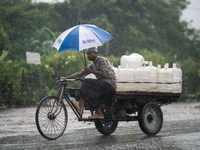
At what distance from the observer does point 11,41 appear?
38.3m

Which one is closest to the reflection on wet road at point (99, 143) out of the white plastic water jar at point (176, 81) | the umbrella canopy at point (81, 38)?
the white plastic water jar at point (176, 81)

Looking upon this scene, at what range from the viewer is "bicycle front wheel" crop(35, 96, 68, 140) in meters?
6.63

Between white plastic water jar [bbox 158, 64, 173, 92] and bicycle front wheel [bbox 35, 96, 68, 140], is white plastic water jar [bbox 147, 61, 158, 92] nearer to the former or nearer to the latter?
white plastic water jar [bbox 158, 64, 173, 92]

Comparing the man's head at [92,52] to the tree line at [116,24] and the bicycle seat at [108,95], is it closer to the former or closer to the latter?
the bicycle seat at [108,95]

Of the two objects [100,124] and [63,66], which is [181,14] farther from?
[100,124]

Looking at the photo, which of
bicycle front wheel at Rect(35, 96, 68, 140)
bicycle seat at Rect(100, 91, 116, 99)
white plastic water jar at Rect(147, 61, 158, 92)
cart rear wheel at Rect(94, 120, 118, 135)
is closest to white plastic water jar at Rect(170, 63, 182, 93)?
white plastic water jar at Rect(147, 61, 158, 92)

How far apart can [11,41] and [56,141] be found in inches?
1306

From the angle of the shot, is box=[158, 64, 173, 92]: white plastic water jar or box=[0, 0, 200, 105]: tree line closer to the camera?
box=[158, 64, 173, 92]: white plastic water jar

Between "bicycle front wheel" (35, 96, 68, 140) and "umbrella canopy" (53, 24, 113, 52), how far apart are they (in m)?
1.13

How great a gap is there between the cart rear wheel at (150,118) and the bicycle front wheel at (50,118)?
1.82 m

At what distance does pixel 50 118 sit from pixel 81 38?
1.69m

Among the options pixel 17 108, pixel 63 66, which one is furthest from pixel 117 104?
pixel 63 66

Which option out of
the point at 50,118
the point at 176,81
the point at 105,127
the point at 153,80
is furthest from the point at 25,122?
the point at 176,81

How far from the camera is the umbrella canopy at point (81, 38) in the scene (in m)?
6.93
